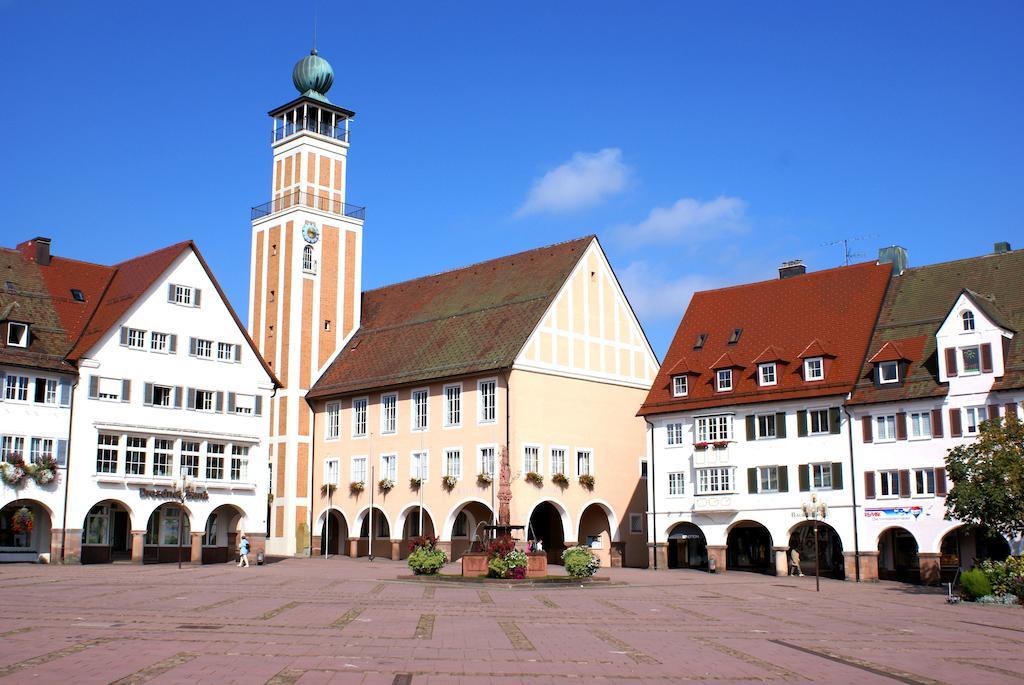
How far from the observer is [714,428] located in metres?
59.3

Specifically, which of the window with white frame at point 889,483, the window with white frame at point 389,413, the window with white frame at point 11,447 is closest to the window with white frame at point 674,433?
the window with white frame at point 889,483

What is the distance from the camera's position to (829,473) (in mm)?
54812

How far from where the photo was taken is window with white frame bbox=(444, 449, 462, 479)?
6444 centimetres

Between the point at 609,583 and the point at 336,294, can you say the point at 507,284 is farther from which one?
the point at 609,583

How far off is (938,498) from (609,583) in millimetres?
16173

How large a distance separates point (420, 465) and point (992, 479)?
110ft

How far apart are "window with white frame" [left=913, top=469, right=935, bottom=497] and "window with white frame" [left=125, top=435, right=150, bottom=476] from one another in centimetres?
3620

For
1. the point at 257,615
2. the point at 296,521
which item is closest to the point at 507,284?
the point at 296,521

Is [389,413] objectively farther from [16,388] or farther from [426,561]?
[426,561]

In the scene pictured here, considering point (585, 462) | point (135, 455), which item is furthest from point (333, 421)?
point (135, 455)

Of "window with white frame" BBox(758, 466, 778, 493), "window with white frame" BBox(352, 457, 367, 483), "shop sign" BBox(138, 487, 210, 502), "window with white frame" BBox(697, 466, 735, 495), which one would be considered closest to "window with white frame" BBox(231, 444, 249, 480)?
"shop sign" BBox(138, 487, 210, 502)

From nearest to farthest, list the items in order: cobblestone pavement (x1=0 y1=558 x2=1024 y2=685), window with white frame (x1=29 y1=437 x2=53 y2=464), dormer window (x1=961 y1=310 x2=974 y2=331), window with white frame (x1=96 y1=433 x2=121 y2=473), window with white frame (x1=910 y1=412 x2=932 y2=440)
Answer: cobblestone pavement (x1=0 y1=558 x2=1024 y2=685) → dormer window (x1=961 y1=310 x2=974 y2=331) → window with white frame (x1=910 y1=412 x2=932 y2=440) → window with white frame (x1=29 y1=437 x2=53 y2=464) → window with white frame (x1=96 y1=433 x2=121 y2=473)

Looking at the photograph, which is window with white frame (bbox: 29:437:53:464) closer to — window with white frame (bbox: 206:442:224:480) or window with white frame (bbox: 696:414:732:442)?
window with white frame (bbox: 206:442:224:480)

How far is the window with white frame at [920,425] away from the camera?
51.6 meters
